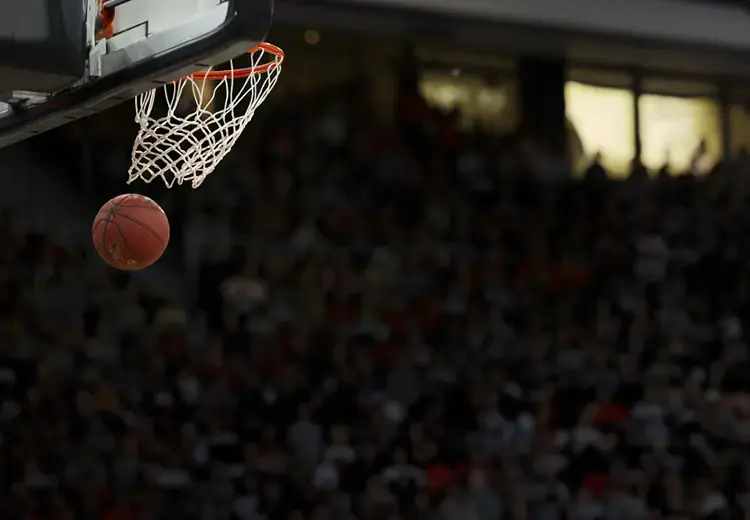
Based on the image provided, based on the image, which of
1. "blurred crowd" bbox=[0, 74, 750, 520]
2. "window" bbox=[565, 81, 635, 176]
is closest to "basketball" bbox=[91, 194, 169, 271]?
"blurred crowd" bbox=[0, 74, 750, 520]

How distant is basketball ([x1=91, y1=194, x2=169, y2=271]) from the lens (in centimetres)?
343

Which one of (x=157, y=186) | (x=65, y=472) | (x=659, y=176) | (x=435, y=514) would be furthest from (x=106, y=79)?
(x=659, y=176)

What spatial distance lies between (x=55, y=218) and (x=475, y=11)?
9.02 feet

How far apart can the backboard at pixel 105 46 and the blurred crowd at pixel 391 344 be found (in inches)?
127

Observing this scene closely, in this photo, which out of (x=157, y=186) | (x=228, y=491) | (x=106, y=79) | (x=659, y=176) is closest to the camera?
(x=106, y=79)

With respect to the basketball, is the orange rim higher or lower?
higher

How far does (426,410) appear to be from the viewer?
6.71 metres

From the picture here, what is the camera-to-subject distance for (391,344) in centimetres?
677

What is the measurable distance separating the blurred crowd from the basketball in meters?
2.42

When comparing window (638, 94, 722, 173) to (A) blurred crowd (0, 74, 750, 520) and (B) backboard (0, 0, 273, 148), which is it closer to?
(A) blurred crowd (0, 74, 750, 520)

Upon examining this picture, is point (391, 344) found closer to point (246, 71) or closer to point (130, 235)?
point (246, 71)

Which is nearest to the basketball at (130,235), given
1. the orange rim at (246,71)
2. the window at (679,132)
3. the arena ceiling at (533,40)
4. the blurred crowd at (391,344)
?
the orange rim at (246,71)

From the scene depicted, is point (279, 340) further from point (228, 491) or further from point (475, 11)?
point (475, 11)

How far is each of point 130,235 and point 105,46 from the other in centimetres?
98
